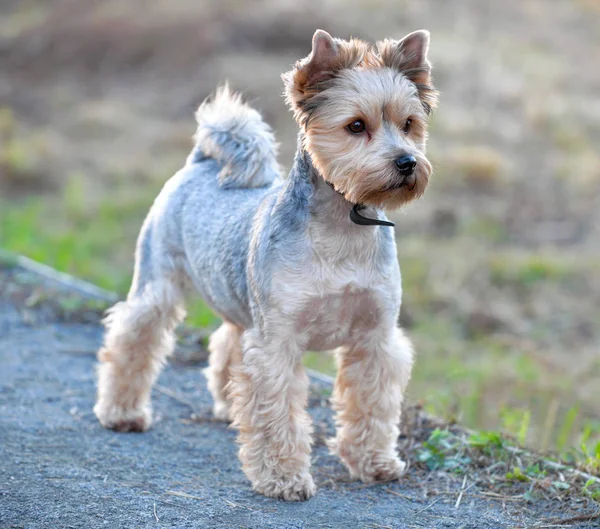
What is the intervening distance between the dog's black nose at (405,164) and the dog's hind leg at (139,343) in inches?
84.0

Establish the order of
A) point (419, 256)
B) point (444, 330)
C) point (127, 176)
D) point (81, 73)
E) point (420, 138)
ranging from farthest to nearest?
point (81, 73) → point (127, 176) → point (419, 256) → point (444, 330) → point (420, 138)

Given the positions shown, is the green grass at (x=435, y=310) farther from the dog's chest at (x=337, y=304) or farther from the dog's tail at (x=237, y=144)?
the dog's tail at (x=237, y=144)

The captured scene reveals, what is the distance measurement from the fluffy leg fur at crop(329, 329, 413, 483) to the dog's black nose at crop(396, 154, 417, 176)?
3.52 feet

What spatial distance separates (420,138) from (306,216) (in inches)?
29.4

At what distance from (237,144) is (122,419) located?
197 cm

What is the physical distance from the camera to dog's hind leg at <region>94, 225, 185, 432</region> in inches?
247

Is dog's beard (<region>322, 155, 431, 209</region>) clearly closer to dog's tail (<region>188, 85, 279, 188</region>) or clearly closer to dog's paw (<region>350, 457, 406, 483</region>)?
dog's tail (<region>188, 85, 279, 188</region>)

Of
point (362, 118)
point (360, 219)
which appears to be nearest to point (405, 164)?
point (362, 118)

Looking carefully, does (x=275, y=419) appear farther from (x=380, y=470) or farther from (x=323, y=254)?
(x=323, y=254)

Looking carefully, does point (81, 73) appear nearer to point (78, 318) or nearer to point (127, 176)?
point (127, 176)

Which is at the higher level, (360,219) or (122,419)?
(360,219)

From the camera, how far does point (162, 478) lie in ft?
17.8

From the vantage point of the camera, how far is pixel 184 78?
72.0 ft

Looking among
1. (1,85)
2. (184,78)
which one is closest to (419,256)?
(184,78)
